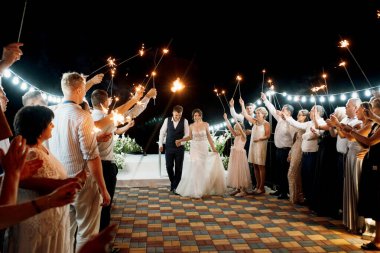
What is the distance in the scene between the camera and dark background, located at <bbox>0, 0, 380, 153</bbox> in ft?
27.1

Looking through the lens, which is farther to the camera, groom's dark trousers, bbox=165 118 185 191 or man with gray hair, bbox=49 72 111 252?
groom's dark trousers, bbox=165 118 185 191

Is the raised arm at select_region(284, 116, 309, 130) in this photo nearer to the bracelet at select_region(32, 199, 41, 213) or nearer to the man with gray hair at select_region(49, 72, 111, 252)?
the man with gray hair at select_region(49, 72, 111, 252)

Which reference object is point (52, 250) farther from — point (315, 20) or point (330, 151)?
point (315, 20)

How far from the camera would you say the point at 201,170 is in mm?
7262

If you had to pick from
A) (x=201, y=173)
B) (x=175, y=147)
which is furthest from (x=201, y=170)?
(x=175, y=147)

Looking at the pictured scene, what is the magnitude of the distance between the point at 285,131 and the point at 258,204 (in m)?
1.73

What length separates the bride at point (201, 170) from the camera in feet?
23.1

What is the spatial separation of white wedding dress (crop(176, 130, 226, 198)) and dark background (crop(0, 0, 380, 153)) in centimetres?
412

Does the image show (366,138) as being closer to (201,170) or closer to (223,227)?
(223,227)

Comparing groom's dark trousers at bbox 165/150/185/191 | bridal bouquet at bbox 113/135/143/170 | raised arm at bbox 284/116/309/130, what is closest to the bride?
groom's dark trousers at bbox 165/150/185/191

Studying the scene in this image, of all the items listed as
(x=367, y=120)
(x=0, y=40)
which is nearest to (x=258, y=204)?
(x=367, y=120)

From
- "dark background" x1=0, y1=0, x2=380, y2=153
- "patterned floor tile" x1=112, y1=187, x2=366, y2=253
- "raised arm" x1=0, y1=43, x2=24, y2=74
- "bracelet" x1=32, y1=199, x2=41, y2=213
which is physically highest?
"dark background" x1=0, y1=0, x2=380, y2=153

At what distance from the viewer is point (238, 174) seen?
732 centimetres

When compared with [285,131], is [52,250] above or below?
below
